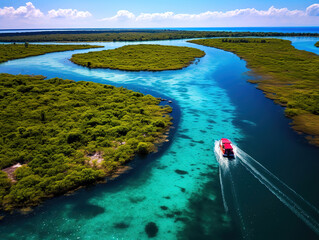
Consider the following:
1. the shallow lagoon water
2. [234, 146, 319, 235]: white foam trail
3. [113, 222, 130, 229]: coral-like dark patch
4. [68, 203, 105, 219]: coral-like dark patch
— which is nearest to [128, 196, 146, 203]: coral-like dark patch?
the shallow lagoon water

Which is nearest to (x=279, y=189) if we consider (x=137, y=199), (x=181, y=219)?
(x=181, y=219)

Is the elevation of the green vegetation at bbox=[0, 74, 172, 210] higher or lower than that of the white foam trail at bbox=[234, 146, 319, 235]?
higher

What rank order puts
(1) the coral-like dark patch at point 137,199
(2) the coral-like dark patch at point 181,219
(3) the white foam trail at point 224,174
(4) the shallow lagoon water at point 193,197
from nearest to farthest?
(4) the shallow lagoon water at point 193,197, (3) the white foam trail at point 224,174, (2) the coral-like dark patch at point 181,219, (1) the coral-like dark patch at point 137,199

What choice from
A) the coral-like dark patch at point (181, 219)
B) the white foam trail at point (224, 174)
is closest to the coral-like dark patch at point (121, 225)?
the coral-like dark patch at point (181, 219)

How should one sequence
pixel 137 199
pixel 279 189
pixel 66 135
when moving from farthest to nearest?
pixel 66 135 → pixel 279 189 → pixel 137 199

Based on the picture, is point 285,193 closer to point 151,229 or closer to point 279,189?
point 279,189

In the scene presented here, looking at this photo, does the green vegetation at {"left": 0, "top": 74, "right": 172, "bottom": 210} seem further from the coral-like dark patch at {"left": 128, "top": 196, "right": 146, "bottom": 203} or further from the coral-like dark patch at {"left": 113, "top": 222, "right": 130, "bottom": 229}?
the coral-like dark patch at {"left": 113, "top": 222, "right": 130, "bottom": 229}

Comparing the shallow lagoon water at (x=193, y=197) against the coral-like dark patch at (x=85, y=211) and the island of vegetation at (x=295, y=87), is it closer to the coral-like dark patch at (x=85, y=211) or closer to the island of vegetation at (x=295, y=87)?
the coral-like dark patch at (x=85, y=211)
